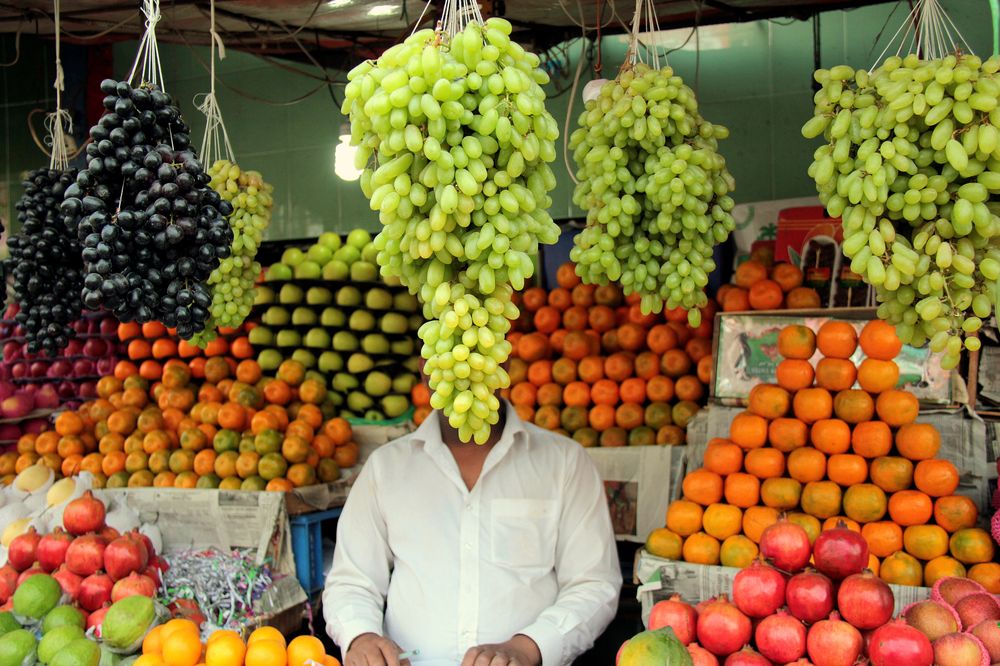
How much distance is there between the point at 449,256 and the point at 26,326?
170 centimetres

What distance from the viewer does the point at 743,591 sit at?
6.22ft

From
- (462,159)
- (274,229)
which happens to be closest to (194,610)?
(462,159)

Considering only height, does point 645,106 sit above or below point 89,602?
above

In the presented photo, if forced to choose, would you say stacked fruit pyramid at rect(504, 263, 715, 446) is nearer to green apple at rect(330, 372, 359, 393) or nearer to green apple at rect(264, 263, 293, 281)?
green apple at rect(330, 372, 359, 393)

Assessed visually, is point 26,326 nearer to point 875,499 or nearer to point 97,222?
point 97,222

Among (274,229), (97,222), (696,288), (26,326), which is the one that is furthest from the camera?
(274,229)

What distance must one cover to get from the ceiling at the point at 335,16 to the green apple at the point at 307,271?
1.16 metres

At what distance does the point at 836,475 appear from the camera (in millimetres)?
2811

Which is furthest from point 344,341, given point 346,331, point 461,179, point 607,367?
point 461,179

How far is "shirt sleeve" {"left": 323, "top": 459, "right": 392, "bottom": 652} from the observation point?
2.57m

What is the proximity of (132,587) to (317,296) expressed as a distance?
2206 millimetres

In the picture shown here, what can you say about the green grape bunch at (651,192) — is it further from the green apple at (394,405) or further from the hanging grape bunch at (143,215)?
the green apple at (394,405)

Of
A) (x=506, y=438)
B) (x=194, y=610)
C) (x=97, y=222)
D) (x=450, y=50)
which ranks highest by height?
(x=450, y=50)

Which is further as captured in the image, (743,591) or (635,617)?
(635,617)
